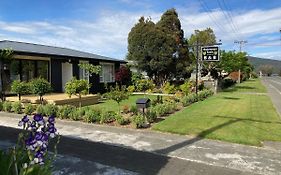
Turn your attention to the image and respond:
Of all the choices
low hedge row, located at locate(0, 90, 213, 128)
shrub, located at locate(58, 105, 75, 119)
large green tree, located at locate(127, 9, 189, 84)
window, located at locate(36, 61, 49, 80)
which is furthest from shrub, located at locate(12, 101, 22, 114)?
large green tree, located at locate(127, 9, 189, 84)

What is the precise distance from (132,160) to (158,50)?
855 inches

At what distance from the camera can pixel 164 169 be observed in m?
5.58

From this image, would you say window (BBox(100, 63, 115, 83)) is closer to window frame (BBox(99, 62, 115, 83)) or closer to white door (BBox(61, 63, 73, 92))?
window frame (BBox(99, 62, 115, 83))

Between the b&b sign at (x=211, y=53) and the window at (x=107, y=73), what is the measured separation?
9200mm

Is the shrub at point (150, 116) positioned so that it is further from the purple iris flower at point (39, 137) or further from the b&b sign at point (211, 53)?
the b&b sign at point (211, 53)

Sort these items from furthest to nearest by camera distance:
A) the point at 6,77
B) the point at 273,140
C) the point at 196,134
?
the point at 6,77 → the point at 196,134 → the point at 273,140

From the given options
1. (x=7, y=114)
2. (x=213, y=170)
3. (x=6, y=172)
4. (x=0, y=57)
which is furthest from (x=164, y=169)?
(x=0, y=57)

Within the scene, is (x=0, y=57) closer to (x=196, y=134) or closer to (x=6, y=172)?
(x=196, y=134)

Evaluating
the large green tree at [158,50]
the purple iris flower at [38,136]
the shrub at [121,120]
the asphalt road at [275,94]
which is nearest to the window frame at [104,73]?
the large green tree at [158,50]

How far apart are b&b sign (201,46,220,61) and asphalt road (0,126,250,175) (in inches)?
497

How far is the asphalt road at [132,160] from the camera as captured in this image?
218 inches

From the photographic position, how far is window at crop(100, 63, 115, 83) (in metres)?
24.0

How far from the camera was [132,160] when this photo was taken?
241 inches

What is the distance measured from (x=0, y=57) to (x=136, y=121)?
31.8ft
